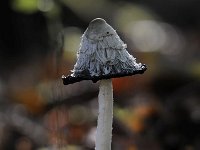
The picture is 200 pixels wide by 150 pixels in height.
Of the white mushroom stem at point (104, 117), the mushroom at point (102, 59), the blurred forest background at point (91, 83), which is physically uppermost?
the blurred forest background at point (91, 83)

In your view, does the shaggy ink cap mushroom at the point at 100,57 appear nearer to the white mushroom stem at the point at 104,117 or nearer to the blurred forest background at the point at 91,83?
the white mushroom stem at the point at 104,117

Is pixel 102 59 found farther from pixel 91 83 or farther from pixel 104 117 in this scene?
pixel 91 83

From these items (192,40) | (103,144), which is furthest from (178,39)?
(103,144)

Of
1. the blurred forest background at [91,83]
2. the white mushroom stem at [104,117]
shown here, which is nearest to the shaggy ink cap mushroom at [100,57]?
the white mushroom stem at [104,117]

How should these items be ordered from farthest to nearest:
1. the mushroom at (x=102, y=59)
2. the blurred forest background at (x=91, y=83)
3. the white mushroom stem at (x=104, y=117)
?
1. the blurred forest background at (x=91, y=83)
2. the white mushroom stem at (x=104, y=117)
3. the mushroom at (x=102, y=59)

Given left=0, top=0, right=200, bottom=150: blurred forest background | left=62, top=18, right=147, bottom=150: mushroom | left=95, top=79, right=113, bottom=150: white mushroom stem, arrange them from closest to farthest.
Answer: left=62, top=18, right=147, bottom=150: mushroom
left=95, top=79, right=113, bottom=150: white mushroom stem
left=0, top=0, right=200, bottom=150: blurred forest background

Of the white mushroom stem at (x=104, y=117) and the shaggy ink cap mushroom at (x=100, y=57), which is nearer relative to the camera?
the shaggy ink cap mushroom at (x=100, y=57)

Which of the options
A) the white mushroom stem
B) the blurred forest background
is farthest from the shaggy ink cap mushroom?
the blurred forest background

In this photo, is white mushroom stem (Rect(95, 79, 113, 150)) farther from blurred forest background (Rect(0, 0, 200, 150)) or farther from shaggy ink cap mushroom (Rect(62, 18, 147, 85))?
blurred forest background (Rect(0, 0, 200, 150))
